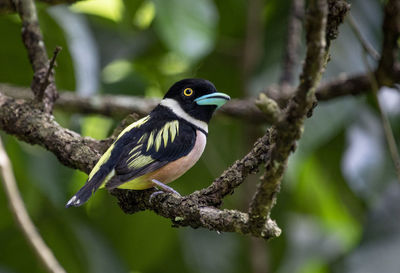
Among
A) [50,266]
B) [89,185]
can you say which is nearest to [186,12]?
[89,185]

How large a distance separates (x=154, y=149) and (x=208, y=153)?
6.29 ft

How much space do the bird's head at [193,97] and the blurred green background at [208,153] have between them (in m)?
0.67

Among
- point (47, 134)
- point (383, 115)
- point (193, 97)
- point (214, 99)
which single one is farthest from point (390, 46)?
point (47, 134)

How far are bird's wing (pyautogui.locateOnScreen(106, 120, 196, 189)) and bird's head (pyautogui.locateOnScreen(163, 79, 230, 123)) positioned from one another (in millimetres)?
266

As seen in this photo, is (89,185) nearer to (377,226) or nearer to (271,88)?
(271,88)

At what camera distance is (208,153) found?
5.14m

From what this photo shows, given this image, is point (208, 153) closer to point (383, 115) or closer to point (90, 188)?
point (90, 188)

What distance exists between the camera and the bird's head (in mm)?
3689

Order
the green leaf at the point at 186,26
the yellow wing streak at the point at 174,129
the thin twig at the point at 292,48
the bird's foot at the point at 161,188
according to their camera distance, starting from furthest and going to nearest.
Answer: the green leaf at the point at 186,26, the thin twig at the point at 292,48, the yellow wing streak at the point at 174,129, the bird's foot at the point at 161,188

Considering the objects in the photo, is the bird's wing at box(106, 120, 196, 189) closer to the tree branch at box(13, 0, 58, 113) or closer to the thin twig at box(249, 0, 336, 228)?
the tree branch at box(13, 0, 58, 113)

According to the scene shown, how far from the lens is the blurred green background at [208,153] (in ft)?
14.3

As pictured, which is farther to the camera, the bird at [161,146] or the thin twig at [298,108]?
the bird at [161,146]

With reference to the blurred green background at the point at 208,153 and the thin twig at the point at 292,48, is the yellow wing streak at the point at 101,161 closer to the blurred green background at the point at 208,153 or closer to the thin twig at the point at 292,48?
the blurred green background at the point at 208,153

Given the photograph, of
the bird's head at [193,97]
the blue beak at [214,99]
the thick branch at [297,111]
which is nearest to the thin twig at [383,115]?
the thick branch at [297,111]
